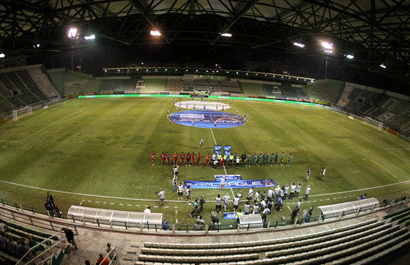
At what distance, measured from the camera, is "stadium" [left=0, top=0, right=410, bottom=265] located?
10.2m

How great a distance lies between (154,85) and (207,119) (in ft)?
115

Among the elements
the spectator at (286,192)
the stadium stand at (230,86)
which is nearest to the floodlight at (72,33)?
the spectator at (286,192)

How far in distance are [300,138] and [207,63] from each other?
48.8m

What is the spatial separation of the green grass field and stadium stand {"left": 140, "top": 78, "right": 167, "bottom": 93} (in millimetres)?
26324

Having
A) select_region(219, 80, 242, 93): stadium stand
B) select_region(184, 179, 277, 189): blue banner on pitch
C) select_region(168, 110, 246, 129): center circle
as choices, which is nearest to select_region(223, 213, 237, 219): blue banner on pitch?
select_region(184, 179, 277, 189): blue banner on pitch

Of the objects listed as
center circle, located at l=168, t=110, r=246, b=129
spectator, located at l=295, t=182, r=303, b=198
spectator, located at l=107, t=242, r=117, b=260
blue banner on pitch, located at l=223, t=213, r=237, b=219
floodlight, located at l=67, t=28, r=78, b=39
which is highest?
floodlight, located at l=67, t=28, r=78, b=39

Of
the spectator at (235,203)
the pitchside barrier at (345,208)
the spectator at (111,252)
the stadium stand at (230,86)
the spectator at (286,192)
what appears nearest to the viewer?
the spectator at (111,252)

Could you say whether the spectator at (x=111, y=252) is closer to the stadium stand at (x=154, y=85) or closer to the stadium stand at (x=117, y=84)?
the stadium stand at (x=154, y=85)

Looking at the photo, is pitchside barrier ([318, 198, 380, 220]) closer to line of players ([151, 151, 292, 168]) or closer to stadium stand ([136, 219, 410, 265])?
stadium stand ([136, 219, 410, 265])

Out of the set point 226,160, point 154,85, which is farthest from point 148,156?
point 154,85

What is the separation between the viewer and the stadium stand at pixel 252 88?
220 feet

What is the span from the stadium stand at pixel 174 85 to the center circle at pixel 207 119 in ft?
83.0

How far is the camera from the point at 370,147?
1144 inches

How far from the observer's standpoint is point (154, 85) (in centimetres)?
6569
